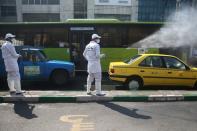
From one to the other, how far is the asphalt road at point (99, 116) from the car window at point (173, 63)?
3149 millimetres

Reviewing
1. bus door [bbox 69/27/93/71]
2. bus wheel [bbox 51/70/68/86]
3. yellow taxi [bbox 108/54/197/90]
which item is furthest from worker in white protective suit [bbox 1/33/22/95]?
bus door [bbox 69/27/93/71]

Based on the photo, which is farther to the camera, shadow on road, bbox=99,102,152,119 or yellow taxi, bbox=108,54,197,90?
yellow taxi, bbox=108,54,197,90

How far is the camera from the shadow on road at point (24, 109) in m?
9.18

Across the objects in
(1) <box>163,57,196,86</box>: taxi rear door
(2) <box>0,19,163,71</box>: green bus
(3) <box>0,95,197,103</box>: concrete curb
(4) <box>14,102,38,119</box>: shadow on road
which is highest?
(2) <box>0,19,163,71</box>: green bus

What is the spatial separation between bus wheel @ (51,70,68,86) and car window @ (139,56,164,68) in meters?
3.41

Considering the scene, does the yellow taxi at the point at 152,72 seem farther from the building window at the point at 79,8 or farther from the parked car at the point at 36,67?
the building window at the point at 79,8

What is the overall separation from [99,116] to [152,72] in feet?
16.4

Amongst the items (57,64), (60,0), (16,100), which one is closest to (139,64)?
(57,64)

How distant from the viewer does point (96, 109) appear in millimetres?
9844

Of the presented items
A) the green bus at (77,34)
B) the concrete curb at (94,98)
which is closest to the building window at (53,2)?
the green bus at (77,34)

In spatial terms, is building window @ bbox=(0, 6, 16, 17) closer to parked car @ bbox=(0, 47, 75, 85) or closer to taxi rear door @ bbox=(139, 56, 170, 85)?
parked car @ bbox=(0, 47, 75, 85)

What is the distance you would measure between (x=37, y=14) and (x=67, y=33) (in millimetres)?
39828

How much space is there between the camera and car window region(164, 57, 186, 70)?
1370 cm

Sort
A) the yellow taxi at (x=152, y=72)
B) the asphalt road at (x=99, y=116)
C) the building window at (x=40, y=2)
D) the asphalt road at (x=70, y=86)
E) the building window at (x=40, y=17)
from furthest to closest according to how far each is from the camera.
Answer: the building window at (x=40, y=17), the building window at (x=40, y=2), the asphalt road at (x=70, y=86), the yellow taxi at (x=152, y=72), the asphalt road at (x=99, y=116)
